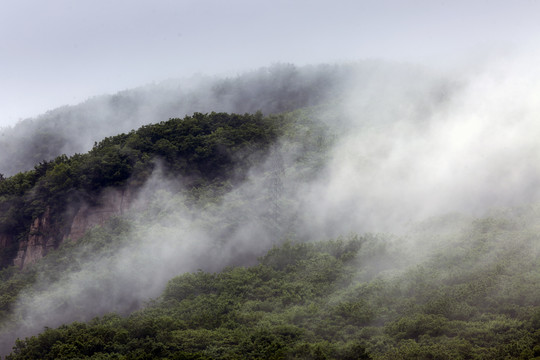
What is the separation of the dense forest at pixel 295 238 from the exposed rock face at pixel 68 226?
0.17 meters

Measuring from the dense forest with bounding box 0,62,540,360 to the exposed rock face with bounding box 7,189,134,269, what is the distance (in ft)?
0.55

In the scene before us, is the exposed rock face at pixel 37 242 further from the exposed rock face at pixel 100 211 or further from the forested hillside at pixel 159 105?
the forested hillside at pixel 159 105

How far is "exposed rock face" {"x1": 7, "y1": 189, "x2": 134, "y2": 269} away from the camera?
107ft

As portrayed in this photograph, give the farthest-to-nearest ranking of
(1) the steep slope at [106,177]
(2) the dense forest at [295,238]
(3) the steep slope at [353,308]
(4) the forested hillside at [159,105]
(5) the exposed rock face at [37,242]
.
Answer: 1. (4) the forested hillside at [159,105]
2. (1) the steep slope at [106,177]
3. (5) the exposed rock face at [37,242]
4. (2) the dense forest at [295,238]
5. (3) the steep slope at [353,308]

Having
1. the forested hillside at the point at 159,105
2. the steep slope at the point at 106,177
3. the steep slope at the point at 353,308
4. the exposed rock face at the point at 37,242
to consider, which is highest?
the forested hillside at the point at 159,105

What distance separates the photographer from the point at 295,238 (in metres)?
30.1

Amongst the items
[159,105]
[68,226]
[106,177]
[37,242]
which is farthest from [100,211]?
[159,105]

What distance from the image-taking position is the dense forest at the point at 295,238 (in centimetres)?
1952

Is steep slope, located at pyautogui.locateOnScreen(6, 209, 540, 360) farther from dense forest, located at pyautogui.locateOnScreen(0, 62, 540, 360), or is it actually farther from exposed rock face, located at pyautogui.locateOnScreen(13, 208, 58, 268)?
exposed rock face, located at pyautogui.locateOnScreen(13, 208, 58, 268)

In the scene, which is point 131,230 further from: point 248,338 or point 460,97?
point 460,97

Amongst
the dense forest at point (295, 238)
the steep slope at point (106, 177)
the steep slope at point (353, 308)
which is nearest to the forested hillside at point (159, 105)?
the dense forest at point (295, 238)

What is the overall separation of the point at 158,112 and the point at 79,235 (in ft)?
109

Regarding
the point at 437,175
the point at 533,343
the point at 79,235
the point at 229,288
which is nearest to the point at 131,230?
the point at 79,235

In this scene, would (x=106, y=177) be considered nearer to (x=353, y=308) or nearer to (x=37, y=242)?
(x=37, y=242)
